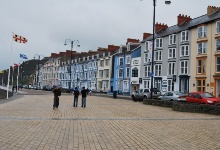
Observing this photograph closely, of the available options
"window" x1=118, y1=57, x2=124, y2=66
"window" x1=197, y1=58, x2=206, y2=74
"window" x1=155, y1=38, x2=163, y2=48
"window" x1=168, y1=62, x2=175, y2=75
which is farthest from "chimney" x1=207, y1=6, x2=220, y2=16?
"window" x1=118, y1=57, x2=124, y2=66

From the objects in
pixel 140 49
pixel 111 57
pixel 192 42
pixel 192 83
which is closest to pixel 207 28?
pixel 192 42

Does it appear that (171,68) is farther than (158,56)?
No

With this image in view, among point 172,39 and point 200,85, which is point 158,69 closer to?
point 172,39

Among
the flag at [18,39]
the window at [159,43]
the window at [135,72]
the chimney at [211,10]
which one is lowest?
the window at [135,72]

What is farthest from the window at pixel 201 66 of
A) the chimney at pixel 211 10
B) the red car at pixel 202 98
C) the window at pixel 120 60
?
the window at pixel 120 60

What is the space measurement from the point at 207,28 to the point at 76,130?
3712 cm

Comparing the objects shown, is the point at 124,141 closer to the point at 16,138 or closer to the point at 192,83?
the point at 16,138

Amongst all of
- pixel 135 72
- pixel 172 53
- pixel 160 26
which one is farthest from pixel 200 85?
pixel 135 72

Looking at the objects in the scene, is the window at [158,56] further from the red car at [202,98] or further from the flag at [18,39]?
the red car at [202,98]

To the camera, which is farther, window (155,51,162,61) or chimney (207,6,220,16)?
window (155,51,162,61)

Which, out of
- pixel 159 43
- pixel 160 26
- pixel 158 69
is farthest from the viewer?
pixel 160 26

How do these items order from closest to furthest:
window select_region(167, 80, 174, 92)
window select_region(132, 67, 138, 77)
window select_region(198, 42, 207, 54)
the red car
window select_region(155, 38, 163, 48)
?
1. the red car
2. window select_region(198, 42, 207, 54)
3. window select_region(167, 80, 174, 92)
4. window select_region(155, 38, 163, 48)
5. window select_region(132, 67, 138, 77)

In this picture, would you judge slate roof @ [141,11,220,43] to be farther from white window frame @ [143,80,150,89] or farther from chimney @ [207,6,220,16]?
white window frame @ [143,80,150,89]

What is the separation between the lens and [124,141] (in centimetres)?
917
